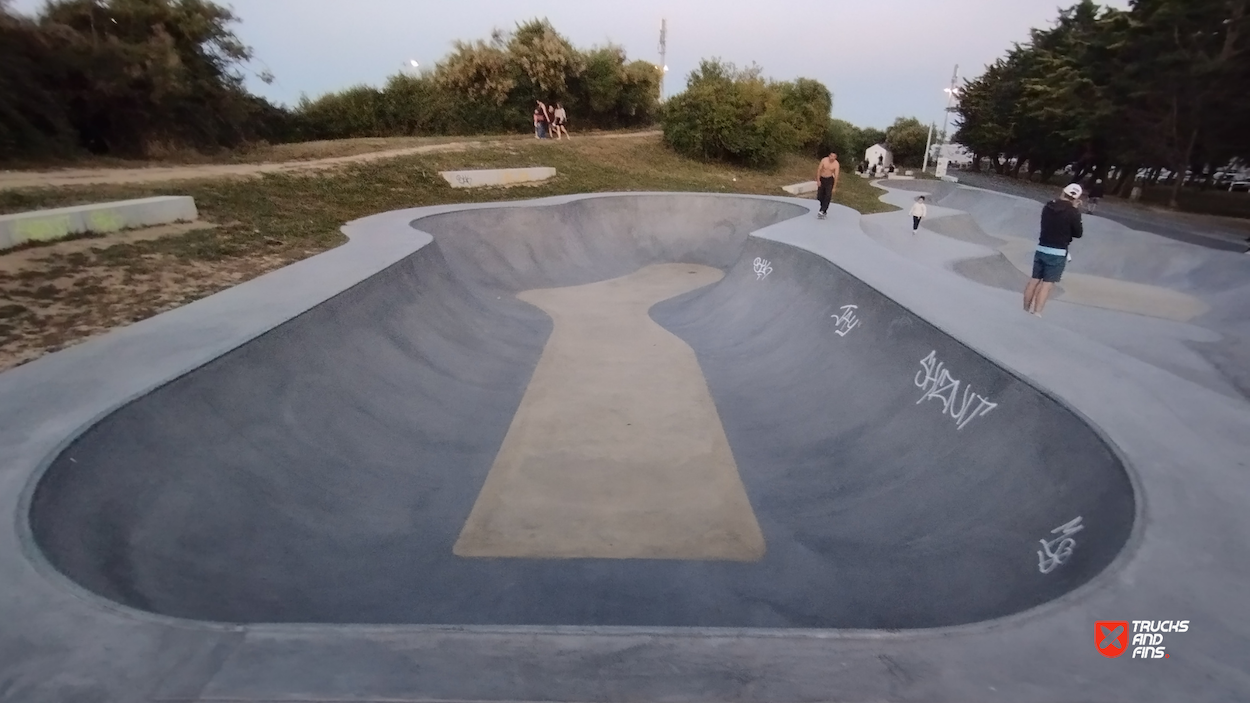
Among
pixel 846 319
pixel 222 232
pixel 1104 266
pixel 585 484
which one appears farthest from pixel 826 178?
pixel 222 232

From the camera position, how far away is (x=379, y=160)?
20047 millimetres

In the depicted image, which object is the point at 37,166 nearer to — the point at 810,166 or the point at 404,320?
the point at 404,320

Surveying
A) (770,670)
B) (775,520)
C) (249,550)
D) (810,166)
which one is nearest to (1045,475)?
(775,520)

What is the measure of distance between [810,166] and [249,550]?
3789 cm

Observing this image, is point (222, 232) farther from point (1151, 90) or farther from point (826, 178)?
point (1151, 90)

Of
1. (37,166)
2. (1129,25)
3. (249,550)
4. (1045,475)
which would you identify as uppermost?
(1129,25)

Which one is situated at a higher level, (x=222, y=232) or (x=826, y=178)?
(x=826, y=178)

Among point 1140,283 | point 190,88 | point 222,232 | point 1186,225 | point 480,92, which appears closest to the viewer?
point 222,232

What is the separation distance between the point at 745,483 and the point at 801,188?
84.8 feet

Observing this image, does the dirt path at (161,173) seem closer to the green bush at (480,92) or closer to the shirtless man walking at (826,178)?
the shirtless man walking at (826,178)

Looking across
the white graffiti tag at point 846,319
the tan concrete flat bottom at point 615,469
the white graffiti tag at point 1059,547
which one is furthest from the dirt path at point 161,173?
the white graffiti tag at point 1059,547

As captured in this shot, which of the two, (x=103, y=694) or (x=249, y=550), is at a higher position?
(x=103, y=694)

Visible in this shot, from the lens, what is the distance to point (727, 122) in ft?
96.8

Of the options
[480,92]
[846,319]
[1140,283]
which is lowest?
[1140,283]
